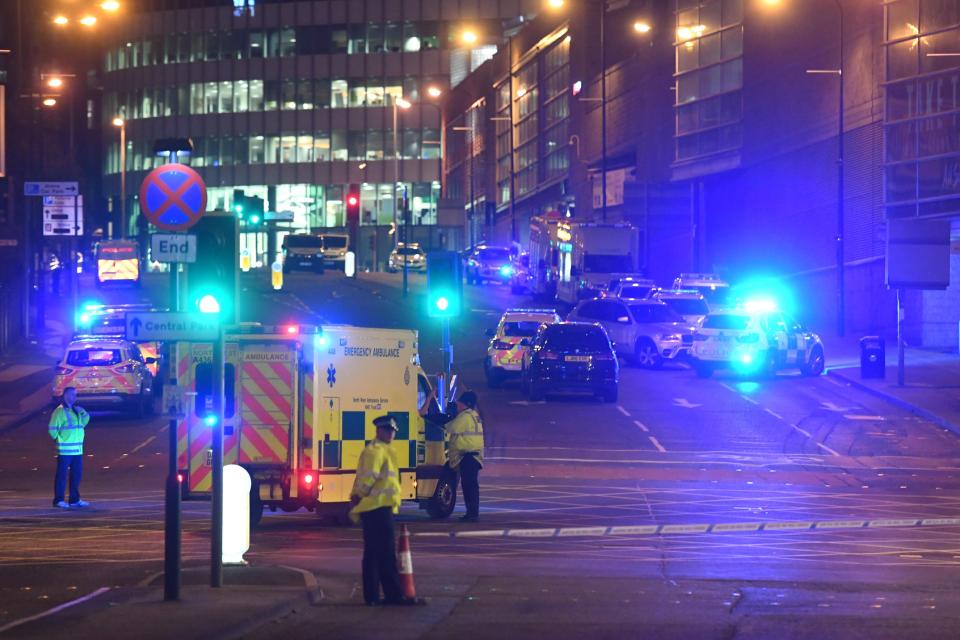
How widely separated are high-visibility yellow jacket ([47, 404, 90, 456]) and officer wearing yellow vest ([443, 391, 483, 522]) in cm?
517

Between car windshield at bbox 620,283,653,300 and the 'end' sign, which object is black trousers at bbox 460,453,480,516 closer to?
the 'end' sign

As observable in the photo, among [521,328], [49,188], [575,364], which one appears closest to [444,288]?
[575,364]

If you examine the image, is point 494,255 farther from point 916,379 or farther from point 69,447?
point 69,447

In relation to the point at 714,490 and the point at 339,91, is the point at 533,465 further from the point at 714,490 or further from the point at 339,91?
the point at 339,91

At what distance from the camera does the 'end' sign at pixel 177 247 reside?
13.3m

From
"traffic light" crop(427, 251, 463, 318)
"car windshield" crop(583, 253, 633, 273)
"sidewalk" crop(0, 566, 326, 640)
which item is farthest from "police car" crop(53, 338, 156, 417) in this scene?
"car windshield" crop(583, 253, 633, 273)

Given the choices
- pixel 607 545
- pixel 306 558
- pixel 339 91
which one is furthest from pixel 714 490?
pixel 339 91

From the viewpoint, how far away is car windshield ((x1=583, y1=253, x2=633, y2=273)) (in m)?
59.7

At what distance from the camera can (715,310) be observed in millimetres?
42312

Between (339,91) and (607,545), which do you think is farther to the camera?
(339,91)

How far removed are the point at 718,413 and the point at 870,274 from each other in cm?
2099

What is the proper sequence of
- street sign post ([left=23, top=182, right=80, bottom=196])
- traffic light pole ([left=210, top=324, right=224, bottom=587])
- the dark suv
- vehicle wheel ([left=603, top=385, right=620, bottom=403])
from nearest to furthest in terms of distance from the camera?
1. traffic light pole ([left=210, top=324, right=224, bottom=587])
2. the dark suv
3. vehicle wheel ([left=603, top=385, right=620, bottom=403])
4. street sign post ([left=23, top=182, right=80, bottom=196])

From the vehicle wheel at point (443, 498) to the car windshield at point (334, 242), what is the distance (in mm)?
62033

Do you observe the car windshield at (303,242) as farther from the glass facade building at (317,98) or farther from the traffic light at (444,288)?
the traffic light at (444,288)
